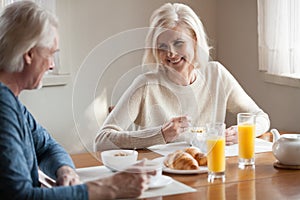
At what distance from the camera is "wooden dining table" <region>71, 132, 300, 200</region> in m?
1.80

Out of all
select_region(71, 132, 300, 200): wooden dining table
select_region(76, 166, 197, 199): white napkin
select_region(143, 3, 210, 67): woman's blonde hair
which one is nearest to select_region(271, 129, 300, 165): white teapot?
select_region(71, 132, 300, 200): wooden dining table

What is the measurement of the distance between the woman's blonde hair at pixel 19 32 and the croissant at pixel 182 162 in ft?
2.24

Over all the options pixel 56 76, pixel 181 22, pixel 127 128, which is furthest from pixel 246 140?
pixel 56 76

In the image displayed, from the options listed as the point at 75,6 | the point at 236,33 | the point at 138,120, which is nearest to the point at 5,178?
the point at 138,120

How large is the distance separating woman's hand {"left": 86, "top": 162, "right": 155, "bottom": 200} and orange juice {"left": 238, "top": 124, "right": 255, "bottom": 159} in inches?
23.8

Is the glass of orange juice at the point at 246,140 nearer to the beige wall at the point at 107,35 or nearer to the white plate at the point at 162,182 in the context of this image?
the white plate at the point at 162,182

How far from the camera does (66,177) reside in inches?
74.4

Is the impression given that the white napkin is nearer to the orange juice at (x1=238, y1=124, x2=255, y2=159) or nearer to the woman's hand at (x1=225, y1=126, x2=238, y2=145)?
the orange juice at (x1=238, y1=124, x2=255, y2=159)

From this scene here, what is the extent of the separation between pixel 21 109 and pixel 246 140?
0.89 metres

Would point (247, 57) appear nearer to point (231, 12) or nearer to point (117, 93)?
point (231, 12)

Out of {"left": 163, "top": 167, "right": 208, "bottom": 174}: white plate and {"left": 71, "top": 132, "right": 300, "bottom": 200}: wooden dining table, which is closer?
{"left": 71, "top": 132, "right": 300, "bottom": 200}: wooden dining table

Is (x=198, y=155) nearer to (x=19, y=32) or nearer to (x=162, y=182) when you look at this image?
(x=162, y=182)

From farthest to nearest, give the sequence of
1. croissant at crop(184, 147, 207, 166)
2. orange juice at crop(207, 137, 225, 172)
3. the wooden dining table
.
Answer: croissant at crop(184, 147, 207, 166) → orange juice at crop(207, 137, 225, 172) → the wooden dining table

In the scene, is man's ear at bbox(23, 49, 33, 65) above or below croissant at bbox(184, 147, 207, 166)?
above
